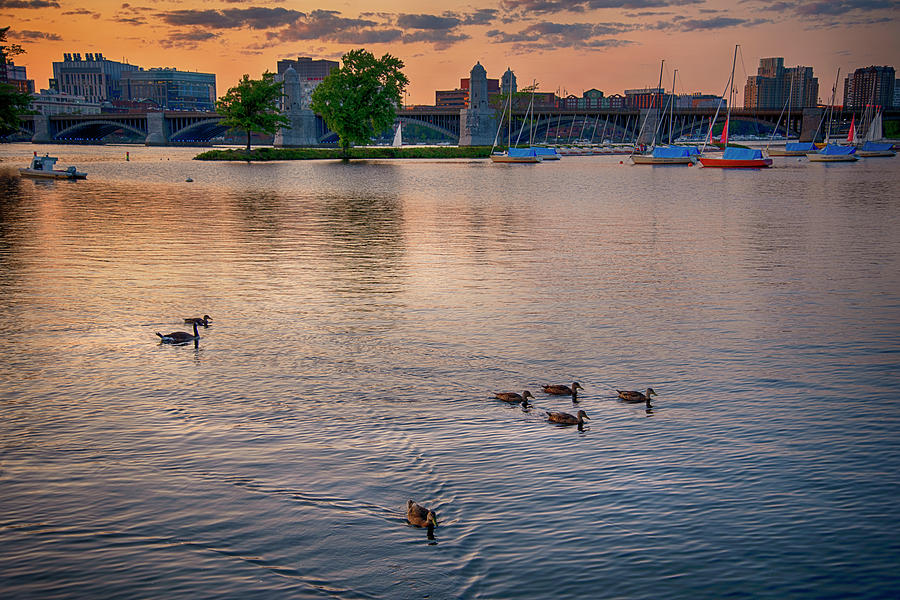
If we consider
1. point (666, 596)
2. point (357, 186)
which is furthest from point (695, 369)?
point (357, 186)

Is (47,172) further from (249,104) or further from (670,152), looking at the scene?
(670,152)

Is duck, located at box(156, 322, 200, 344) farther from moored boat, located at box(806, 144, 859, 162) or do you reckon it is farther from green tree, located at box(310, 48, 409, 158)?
moored boat, located at box(806, 144, 859, 162)

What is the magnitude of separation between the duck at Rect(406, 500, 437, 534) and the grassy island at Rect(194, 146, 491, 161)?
140m

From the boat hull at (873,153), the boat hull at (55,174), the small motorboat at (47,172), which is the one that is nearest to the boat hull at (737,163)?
the boat hull at (873,153)

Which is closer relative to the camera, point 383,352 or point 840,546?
point 840,546

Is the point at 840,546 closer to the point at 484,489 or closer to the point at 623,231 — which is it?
the point at 484,489

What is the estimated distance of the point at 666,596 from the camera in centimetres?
870

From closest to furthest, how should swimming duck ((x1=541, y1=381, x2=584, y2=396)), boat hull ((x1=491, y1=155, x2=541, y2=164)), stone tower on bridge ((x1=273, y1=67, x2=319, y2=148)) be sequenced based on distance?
swimming duck ((x1=541, y1=381, x2=584, y2=396)) < boat hull ((x1=491, y1=155, x2=541, y2=164)) < stone tower on bridge ((x1=273, y1=67, x2=319, y2=148))

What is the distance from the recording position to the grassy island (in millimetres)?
146000

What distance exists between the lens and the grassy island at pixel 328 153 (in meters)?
146

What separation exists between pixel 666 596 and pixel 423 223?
123 ft

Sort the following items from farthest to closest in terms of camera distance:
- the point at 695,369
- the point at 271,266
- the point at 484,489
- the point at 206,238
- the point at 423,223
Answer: the point at 423,223 → the point at 206,238 → the point at 271,266 → the point at 695,369 → the point at 484,489

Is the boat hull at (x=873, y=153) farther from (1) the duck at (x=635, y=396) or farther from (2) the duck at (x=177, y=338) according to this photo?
(2) the duck at (x=177, y=338)

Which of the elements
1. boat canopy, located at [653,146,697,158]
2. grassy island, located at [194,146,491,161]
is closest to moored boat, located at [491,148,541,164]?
boat canopy, located at [653,146,697,158]
